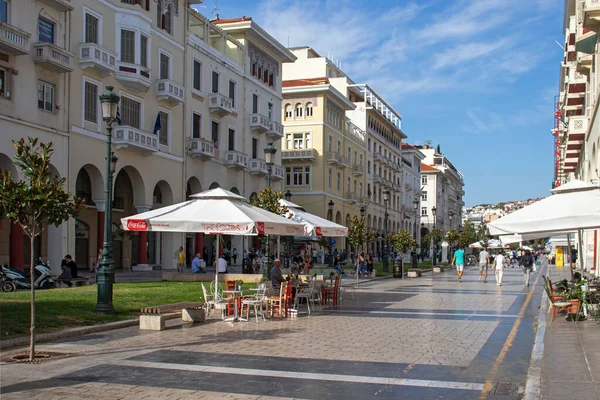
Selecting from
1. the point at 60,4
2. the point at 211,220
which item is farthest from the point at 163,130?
the point at 211,220

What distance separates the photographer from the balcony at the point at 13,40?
25531mm

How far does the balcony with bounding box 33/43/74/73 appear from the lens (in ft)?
91.3

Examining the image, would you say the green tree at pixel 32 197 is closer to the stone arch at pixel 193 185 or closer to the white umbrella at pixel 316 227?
the white umbrella at pixel 316 227

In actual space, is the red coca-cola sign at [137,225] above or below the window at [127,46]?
below

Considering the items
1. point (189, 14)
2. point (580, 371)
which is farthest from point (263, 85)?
point (580, 371)

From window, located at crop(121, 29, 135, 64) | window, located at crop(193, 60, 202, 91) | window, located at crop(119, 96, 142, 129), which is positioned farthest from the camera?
window, located at crop(193, 60, 202, 91)

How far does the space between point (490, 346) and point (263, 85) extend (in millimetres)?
42980

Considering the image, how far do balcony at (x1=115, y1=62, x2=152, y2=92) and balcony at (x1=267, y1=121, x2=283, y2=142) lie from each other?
17288mm

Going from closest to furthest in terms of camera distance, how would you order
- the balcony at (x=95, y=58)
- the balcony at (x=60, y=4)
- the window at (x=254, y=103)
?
1. the balcony at (x=60, y=4)
2. the balcony at (x=95, y=58)
3. the window at (x=254, y=103)

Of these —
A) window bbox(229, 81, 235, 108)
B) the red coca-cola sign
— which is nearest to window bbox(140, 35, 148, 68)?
window bbox(229, 81, 235, 108)

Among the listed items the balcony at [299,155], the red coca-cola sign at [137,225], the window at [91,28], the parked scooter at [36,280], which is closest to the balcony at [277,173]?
the balcony at [299,155]

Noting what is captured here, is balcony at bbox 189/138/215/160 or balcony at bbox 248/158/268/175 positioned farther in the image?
balcony at bbox 248/158/268/175

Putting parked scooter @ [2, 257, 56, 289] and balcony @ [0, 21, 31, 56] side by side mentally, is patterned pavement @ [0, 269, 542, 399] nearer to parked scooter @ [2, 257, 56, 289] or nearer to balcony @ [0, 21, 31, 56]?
parked scooter @ [2, 257, 56, 289]

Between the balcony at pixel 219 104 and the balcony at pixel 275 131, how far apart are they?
7202 millimetres
